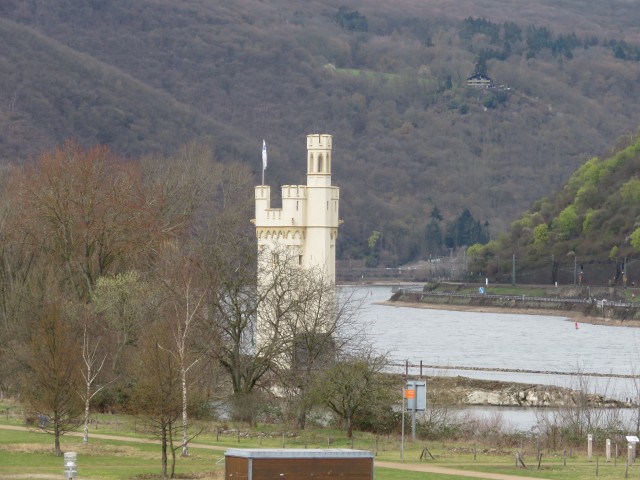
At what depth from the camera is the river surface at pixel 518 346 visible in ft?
282

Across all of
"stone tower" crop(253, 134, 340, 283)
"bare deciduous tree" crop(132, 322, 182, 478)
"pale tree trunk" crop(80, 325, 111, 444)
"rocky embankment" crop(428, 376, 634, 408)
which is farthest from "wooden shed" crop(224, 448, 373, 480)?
"stone tower" crop(253, 134, 340, 283)

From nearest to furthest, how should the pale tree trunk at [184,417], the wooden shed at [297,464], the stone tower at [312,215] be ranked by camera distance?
the wooden shed at [297,464] → the pale tree trunk at [184,417] → the stone tower at [312,215]

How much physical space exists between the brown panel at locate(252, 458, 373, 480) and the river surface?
33.9 m

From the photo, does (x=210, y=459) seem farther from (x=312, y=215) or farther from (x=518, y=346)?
(x=518, y=346)

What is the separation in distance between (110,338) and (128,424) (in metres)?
8.54

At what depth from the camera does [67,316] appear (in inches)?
2160

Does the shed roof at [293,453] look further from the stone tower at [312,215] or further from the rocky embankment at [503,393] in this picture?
the stone tower at [312,215]

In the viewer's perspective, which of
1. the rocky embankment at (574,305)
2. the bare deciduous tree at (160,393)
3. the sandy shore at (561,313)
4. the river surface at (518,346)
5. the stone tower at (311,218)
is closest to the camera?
the bare deciduous tree at (160,393)

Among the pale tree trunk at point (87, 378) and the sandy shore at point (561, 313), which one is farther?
the sandy shore at point (561, 313)

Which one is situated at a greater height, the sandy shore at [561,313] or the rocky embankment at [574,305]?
the rocky embankment at [574,305]

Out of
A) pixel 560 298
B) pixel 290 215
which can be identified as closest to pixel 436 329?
pixel 560 298

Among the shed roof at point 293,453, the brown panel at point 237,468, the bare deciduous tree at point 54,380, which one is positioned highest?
the bare deciduous tree at point 54,380

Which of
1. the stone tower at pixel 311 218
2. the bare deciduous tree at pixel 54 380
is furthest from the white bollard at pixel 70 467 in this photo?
the stone tower at pixel 311 218

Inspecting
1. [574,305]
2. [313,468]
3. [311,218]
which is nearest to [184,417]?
[313,468]
